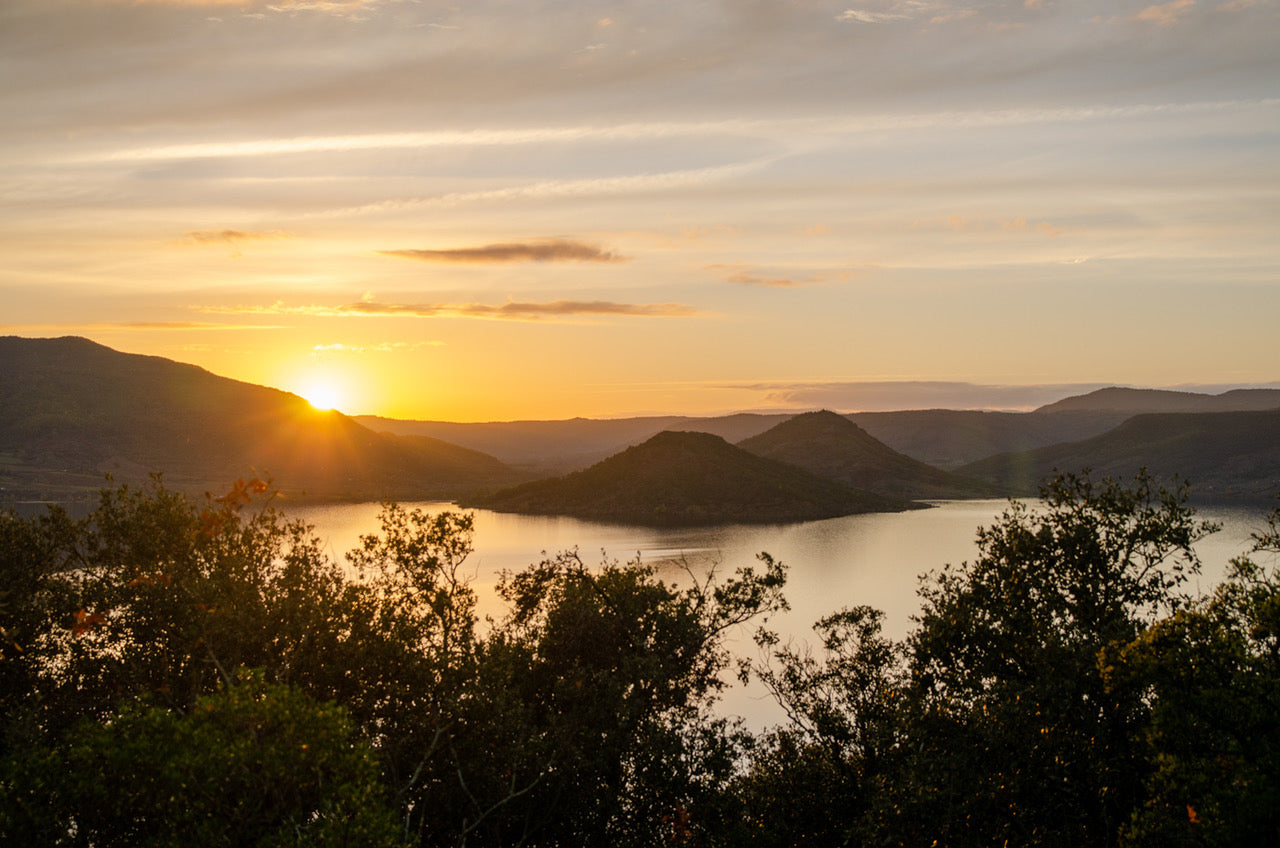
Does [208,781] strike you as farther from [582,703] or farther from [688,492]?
[688,492]

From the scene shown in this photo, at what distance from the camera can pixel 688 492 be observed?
541ft

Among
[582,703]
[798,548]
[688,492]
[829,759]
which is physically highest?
[582,703]

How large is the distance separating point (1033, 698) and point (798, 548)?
94054mm

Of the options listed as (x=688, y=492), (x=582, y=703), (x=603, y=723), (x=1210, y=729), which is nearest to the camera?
(x=1210, y=729)

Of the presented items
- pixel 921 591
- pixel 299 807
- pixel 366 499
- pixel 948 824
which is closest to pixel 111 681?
pixel 299 807

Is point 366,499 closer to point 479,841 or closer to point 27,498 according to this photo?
point 27,498

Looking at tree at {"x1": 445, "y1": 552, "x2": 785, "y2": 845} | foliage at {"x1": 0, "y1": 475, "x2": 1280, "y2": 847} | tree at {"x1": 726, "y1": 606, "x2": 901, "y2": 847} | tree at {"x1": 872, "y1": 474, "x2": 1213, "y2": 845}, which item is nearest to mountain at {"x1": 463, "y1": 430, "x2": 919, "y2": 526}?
tree at {"x1": 726, "y1": 606, "x2": 901, "y2": 847}

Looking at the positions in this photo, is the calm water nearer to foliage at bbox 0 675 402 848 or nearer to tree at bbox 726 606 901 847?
tree at bbox 726 606 901 847

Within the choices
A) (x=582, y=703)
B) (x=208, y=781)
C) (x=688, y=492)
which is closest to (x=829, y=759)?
(x=582, y=703)

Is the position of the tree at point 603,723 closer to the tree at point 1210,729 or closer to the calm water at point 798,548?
the tree at point 1210,729

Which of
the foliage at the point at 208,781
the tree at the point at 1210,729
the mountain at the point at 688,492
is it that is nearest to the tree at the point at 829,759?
the tree at the point at 1210,729

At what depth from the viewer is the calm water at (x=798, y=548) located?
66.4m

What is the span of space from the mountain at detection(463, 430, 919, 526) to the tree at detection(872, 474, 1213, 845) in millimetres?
123612

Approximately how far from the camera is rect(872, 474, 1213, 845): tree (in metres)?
17.6
